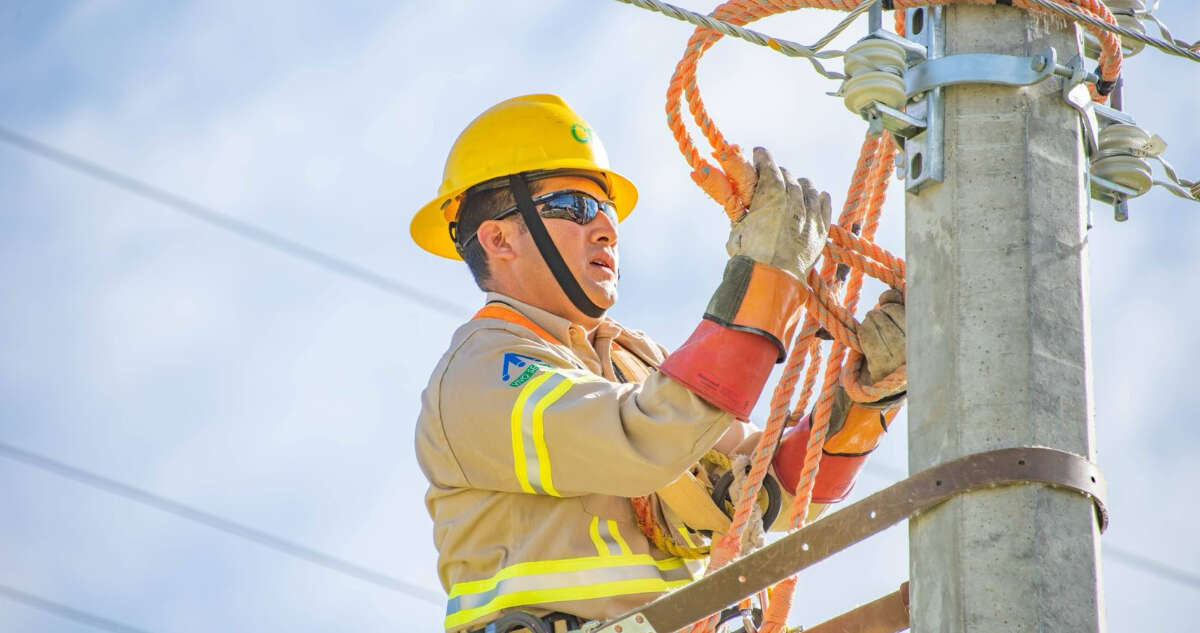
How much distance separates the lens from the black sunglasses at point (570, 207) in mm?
5305

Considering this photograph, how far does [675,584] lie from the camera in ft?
15.7

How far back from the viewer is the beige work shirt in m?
4.29

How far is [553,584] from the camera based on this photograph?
4496 mm

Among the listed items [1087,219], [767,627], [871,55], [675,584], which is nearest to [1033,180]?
[1087,219]

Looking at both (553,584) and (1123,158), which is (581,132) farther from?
(1123,158)

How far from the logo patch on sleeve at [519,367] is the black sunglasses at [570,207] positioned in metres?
0.76

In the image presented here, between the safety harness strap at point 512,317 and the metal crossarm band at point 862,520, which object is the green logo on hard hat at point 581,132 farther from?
the metal crossarm band at point 862,520

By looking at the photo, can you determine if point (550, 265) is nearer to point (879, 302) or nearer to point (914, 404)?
point (879, 302)

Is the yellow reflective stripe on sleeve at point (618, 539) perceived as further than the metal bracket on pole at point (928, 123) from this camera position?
Yes

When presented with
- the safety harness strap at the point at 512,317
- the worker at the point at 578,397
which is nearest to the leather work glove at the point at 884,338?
the worker at the point at 578,397

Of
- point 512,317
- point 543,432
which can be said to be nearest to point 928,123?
point 543,432

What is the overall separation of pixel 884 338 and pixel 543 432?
866mm

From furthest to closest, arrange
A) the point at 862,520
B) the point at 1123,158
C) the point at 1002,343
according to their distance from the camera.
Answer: the point at 1123,158 → the point at 862,520 → the point at 1002,343

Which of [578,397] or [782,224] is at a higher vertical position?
[782,224]
